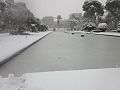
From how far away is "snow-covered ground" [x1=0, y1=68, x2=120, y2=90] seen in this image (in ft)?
15.0

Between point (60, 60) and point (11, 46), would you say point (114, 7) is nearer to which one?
point (11, 46)

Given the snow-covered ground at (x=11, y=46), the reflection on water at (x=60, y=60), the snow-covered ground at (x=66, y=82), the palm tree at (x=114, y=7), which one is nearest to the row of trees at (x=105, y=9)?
the palm tree at (x=114, y=7)

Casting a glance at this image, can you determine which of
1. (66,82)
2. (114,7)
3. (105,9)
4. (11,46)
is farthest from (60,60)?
(105,9)

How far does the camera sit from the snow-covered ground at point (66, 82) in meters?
4.58

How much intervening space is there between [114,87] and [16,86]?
232 cm

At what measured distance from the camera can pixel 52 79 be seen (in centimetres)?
530

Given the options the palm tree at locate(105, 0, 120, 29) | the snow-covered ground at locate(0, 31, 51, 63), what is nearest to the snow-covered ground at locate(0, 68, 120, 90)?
→ the snow-covered ground at locate(0, 31, 51, 63)

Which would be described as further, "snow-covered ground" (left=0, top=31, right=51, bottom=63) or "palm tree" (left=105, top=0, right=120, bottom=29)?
"palm tree" (left=105, top=0, right=120, bottom=29)

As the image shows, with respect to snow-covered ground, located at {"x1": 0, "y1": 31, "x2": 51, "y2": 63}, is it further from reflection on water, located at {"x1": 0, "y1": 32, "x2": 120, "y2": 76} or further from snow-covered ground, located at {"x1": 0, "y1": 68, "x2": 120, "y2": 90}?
snow-covered ground, located at {"x1": 0, "y1": 68, "x2": 120, "y2": 90}

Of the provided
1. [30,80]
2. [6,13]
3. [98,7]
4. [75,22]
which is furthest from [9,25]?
[75,22]

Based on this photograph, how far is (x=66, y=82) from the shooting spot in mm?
4973

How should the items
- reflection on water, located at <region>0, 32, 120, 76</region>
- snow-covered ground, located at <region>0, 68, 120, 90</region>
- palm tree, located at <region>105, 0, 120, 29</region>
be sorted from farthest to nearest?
palm tree, located at <region>105, 0, 120, 29</region> → reflection on water, located at <region>0, 32, 120, 76</region> → snow-covered ground, located at <region>0, 68, 120, 90</region>

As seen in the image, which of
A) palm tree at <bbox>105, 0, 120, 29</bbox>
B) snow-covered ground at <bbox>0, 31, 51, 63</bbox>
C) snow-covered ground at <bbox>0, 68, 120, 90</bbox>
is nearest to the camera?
snow-covered ground at <bbox>0, 68, 120, 90</bbox>

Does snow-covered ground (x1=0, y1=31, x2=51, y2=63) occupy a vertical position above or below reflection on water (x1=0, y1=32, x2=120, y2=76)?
above
